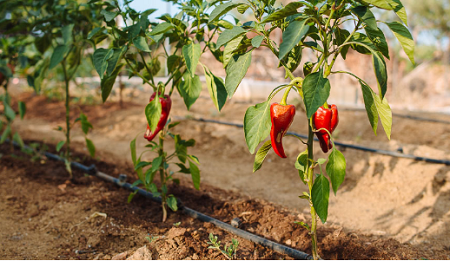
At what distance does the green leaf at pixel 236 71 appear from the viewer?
45.6 inches

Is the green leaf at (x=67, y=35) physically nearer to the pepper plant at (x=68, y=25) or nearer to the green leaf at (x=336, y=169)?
the pepper plant at (x=68, y=25)

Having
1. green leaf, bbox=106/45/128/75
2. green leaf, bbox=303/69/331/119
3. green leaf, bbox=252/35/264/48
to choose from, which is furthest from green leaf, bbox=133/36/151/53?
green leaf, bbox=303/69/331/119

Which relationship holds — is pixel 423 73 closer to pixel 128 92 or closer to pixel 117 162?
pixel 128 92

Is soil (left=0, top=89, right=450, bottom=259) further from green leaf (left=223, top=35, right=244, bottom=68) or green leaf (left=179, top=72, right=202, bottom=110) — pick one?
green leaf (left=223, top=35, right=244, bottom=68)

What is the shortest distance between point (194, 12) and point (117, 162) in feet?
6.93

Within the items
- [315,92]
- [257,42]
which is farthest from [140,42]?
[315,92]

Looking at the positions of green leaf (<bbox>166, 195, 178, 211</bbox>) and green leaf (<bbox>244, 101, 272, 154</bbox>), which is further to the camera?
green leaf (<bbox>166, 195, 178, 211</bbox>)

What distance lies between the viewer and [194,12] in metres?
1.56

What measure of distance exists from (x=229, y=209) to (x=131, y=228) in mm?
597

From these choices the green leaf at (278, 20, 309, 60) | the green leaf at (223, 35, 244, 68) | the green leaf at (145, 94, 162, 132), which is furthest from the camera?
the green leaf at (145, 94, 162, 132)

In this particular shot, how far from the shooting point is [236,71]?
118cm

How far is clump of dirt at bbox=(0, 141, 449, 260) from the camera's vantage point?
5.25ft

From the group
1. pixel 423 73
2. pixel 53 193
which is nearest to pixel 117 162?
pixel 53 193

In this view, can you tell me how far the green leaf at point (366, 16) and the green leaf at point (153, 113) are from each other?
93cm
